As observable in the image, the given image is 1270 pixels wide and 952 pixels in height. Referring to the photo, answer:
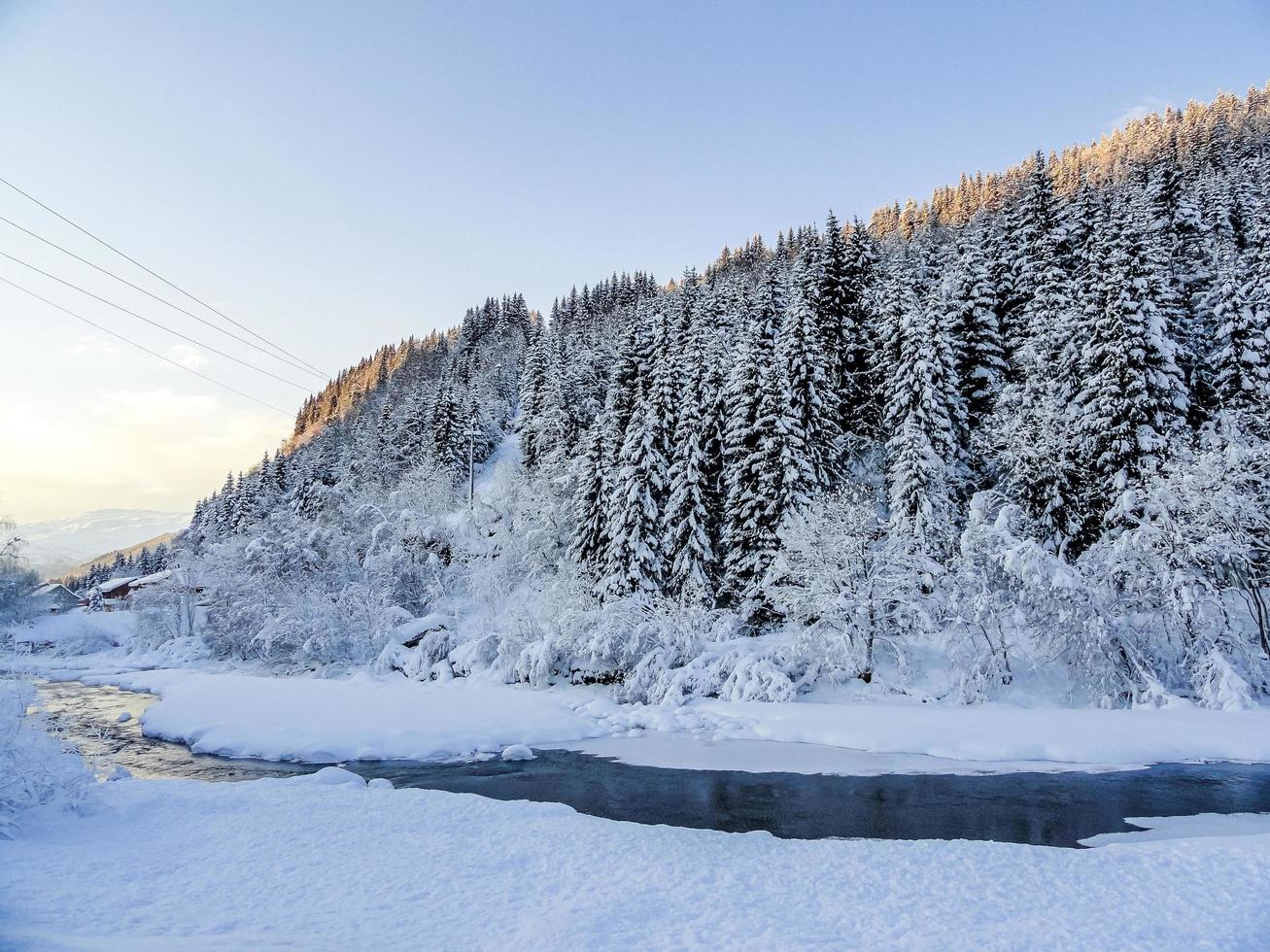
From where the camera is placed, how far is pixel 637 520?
35.6 metres

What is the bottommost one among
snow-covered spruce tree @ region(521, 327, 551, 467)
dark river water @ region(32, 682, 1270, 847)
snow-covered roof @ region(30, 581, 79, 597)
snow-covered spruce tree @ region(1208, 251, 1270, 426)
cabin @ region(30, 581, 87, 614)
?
dark river water @ region(32, 682, 1270, 847)

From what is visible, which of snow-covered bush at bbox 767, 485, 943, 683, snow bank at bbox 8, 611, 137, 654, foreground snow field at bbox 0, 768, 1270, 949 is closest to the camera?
foreground snow field at bbox 0, 768, 1270, 949

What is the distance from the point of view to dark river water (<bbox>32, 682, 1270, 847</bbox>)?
43.8 ft

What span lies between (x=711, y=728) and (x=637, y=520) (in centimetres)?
1309

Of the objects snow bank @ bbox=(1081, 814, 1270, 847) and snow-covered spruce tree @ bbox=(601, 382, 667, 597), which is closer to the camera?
snow bank @ bbox=(1081, 814, 1270, 847)

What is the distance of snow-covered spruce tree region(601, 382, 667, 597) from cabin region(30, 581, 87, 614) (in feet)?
243

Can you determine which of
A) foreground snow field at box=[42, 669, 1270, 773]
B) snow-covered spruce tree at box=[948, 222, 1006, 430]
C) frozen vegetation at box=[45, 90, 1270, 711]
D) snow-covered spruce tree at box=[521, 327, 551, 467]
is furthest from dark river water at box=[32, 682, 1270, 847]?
snow-covered spruce tree at box=[521, 327, 551, 467]

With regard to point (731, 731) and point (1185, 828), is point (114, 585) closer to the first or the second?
point (731, 731)

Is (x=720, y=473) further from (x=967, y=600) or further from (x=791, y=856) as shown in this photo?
(x=791, y=856)

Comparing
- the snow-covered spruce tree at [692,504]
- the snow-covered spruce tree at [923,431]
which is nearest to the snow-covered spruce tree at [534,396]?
the snow-covered spruce tree at [692,504]

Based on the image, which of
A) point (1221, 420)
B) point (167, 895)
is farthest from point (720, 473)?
point (167, 895)

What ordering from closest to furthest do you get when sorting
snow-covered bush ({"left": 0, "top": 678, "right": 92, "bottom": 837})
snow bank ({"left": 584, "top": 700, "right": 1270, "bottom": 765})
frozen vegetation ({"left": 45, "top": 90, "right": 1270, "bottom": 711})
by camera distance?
snow-covered bush ({"left": 0, "top": 678, "right": 92, "bottom": 837}) → snow bank ({"left": 584, "top": 700, "right": 1270, "bottom": 765}) → frozen vegetation ({"left": 45, "top": 90, "right": 1270, "bottom": 711})

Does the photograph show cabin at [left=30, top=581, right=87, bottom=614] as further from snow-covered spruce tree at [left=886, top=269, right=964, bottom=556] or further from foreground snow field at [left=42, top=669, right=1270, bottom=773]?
snow-covered spruce tree at [left=886, top=269, right=964, bottom=556]

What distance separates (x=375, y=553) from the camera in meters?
50.0
